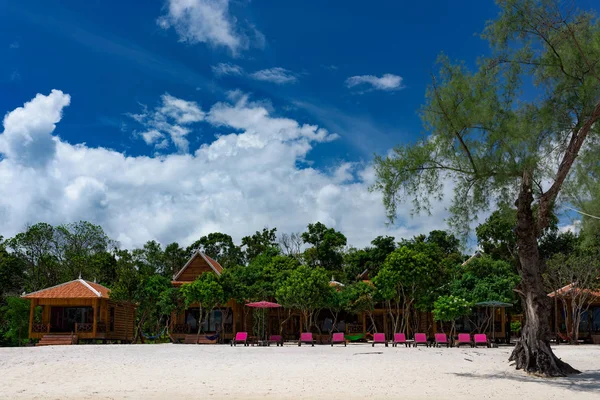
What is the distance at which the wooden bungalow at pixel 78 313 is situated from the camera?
103 feet

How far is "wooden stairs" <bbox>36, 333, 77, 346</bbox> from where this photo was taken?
1189 inches

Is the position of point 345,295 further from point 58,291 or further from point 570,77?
point 570,77

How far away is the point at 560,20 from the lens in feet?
44.4

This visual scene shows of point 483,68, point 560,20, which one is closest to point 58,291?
point 483,68

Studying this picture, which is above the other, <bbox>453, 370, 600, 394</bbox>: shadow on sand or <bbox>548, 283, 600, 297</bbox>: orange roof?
<bbox>548, 283, 600, 297</bbox>: orange roof

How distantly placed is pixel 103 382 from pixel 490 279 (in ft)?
77.4

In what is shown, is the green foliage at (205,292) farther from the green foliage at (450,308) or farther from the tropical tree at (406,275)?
the green foliage at (450,308)

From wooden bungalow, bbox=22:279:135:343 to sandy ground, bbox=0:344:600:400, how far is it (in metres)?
13.0

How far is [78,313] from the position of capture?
34.8 meters

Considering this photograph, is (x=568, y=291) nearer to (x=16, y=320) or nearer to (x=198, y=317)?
(x=198, y=317)

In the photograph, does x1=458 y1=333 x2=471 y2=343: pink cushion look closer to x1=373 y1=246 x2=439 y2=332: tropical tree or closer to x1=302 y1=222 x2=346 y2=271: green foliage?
x1=373 y1=246 x2=439 y2=332: tropical tree

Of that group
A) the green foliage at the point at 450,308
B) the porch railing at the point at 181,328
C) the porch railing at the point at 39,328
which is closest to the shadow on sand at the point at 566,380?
the green foliage at the point at 450,308

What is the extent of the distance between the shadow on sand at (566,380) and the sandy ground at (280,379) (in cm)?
2

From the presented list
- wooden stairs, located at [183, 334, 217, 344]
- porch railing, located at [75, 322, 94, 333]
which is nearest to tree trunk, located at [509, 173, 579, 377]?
wooden stairs, located at [183, 334, 217, 344]
